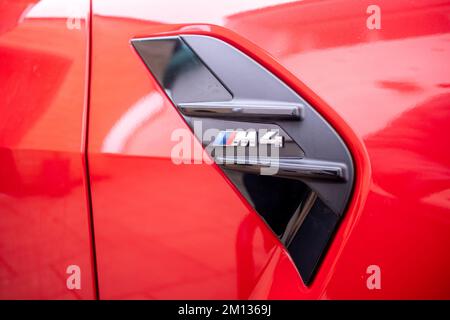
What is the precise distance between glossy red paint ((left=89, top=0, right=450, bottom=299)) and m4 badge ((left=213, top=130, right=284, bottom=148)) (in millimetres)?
66

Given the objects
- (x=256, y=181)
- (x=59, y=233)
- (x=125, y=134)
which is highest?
(x=125, y=134)

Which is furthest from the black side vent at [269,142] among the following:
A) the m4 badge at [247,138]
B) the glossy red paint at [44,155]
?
the glossy red paint at [44,155]

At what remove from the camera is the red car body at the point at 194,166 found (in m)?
0.73

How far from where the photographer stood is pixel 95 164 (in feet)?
2.55

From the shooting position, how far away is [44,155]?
0.79 meters

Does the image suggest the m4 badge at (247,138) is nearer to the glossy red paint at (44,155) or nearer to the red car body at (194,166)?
the red car body at (194,166)

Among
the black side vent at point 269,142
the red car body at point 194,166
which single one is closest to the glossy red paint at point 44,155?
the red car body at point 194,166

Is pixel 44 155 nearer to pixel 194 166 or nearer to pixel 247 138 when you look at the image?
pixel 194 166

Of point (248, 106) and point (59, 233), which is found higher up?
point (248, 106)

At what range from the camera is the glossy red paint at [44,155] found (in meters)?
Answer: 0.79

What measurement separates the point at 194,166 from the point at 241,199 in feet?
0.38
